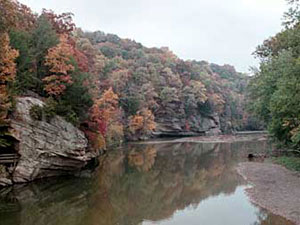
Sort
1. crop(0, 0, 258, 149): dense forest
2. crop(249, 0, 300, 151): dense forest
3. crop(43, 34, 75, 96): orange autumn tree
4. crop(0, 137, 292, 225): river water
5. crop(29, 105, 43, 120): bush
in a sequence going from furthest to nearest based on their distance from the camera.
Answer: crop(43, 34, 75, 96): orange autumn tree, crop(0, 0, 258, 149): dense forest, crop(29, 105, 43, 120): bush, crop(249, 0, 300, 151): dense forest, crop(0, 137, 292, 225): river water

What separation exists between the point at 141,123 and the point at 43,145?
4182 cm

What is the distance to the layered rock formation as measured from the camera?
23.2 meters

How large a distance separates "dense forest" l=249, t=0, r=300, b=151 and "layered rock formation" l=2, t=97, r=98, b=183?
51.3 feet

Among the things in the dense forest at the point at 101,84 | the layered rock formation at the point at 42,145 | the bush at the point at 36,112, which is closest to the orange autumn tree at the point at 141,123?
the dense forest at the point at 101,84

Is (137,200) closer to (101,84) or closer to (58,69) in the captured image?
(58,69)

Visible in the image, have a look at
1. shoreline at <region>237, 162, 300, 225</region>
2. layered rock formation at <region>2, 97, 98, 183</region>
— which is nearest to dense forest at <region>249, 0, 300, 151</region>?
shoreline at <region>237, 162, 300, 225</region>

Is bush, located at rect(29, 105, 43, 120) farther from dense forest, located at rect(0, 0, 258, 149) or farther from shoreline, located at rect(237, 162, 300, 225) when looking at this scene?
shoreline, located at rect(237, 162, 300, 225)

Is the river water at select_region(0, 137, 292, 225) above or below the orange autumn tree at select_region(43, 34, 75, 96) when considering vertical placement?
below

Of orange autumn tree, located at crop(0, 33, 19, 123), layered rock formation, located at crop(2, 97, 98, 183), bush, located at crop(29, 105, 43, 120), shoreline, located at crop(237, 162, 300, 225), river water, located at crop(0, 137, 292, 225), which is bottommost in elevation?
river water, located at crop(0, 137, 292, 225)

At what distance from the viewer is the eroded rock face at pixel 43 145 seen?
2328cm

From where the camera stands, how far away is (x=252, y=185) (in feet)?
78.5

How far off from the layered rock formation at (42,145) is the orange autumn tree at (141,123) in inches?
1451

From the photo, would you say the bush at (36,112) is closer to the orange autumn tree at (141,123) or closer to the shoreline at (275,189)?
the shoreline at (275,189)

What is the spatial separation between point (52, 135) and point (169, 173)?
10824mm
